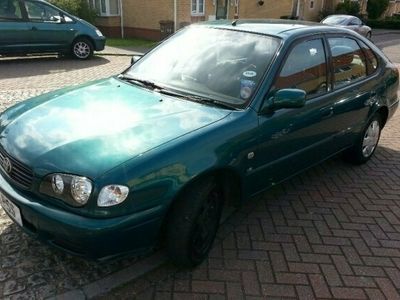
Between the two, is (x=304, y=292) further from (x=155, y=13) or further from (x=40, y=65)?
(x=155, y=13)

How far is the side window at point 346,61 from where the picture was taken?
4.12m

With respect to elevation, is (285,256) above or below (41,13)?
below

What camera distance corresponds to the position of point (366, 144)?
16.9 ft

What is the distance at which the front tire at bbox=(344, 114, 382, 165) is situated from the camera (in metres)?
4.94

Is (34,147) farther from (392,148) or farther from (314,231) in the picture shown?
(392,148)

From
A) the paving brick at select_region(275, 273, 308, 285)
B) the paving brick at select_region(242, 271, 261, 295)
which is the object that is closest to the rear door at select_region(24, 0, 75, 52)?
the paving brick at select_region(242, 271, 261, 295)

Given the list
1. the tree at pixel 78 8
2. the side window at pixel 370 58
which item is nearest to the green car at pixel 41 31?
the tree at pixel 78 8

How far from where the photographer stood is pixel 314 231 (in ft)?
11.9

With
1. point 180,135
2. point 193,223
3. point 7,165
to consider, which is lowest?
point 193,223

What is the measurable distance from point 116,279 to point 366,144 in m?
3.66

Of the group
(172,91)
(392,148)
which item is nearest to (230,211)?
(172,91)

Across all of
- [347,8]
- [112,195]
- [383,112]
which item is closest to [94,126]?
[112,195]

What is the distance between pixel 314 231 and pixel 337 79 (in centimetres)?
157

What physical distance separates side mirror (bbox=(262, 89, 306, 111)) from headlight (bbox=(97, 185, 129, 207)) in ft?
4.48
